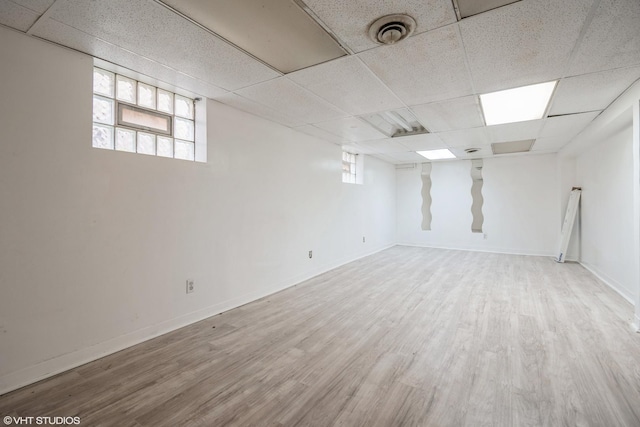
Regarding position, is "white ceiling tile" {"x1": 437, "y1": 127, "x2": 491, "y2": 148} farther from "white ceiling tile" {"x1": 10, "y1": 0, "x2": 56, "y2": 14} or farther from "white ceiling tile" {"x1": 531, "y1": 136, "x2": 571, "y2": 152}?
"white ceiling tile" {"x1": 10, "y1": 0, "x2": 56, "y2": 14}

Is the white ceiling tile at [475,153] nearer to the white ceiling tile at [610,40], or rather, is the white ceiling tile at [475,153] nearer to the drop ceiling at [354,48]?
the drop ceiling at [354,48]

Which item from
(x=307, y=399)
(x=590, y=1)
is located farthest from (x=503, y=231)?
(x=307, y=399)

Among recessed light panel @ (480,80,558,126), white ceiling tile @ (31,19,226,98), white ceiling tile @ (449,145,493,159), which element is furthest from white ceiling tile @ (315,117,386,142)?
white ceiling tile @ (449,145,493,159)

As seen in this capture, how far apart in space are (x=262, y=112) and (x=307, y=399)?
308cm

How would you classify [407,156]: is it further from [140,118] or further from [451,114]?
[140,118]

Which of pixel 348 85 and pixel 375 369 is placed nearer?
pixel 375 369

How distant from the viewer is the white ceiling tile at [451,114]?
3.20 meters

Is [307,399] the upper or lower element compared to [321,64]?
lower

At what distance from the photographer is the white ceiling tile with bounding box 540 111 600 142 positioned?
3.68 meters

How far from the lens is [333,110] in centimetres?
346

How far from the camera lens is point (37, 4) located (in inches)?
64.4

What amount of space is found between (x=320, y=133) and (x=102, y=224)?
321 cm

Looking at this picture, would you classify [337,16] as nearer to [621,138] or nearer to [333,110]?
[333,110]

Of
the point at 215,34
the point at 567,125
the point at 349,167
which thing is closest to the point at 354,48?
the point at 215,34
